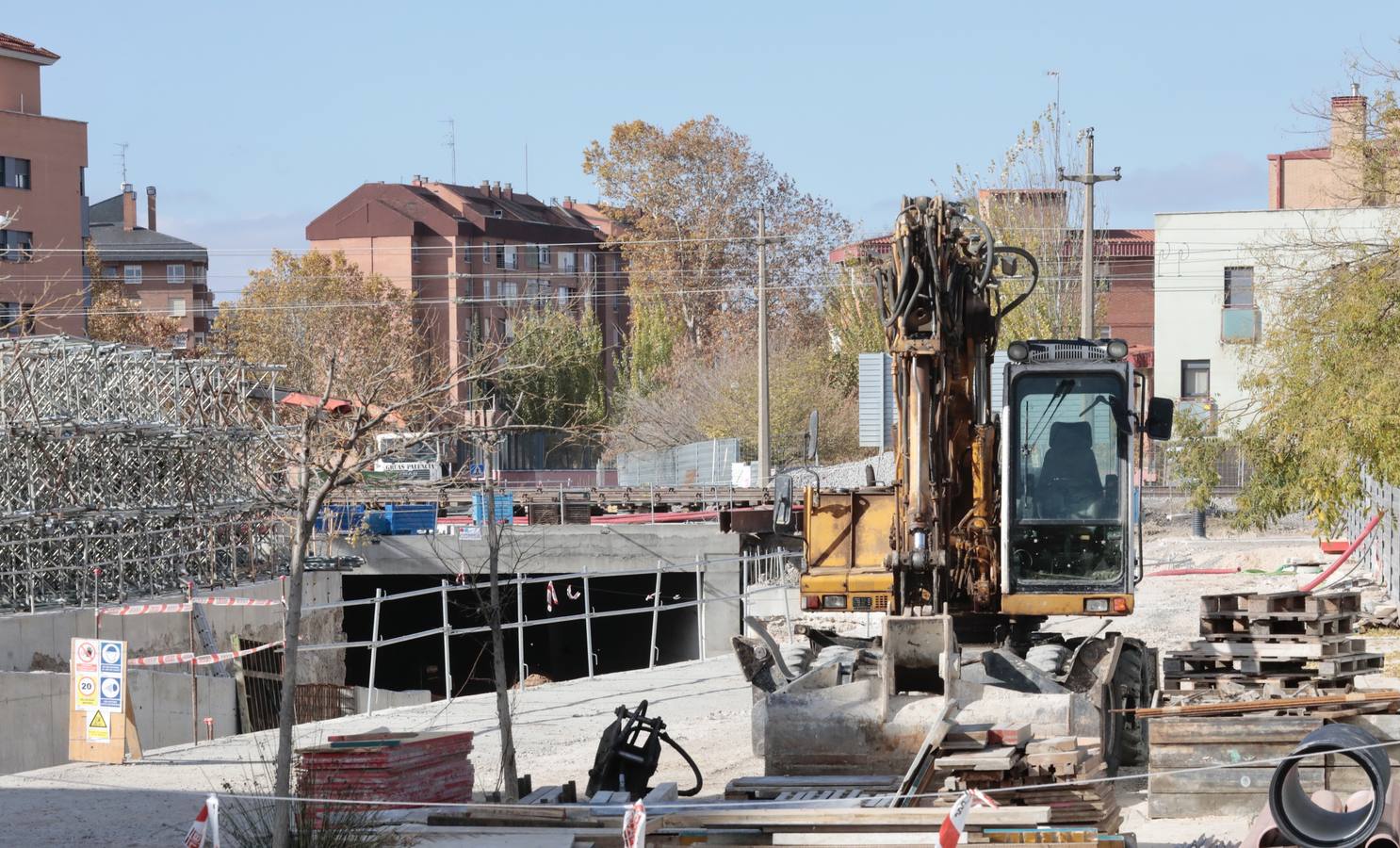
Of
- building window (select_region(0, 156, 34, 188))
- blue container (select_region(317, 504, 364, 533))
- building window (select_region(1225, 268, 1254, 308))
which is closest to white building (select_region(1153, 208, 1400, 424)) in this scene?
building window (select_region(1225, 268, 1254, 308))

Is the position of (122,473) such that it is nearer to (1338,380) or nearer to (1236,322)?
(1338,380)

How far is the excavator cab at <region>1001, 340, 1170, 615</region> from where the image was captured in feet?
47.0

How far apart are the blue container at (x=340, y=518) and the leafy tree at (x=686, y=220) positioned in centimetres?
3332

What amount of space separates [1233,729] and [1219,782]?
0.38 meters

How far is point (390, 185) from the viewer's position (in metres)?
93.6

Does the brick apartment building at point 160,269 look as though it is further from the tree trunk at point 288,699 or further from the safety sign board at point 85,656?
the tree trunk at point 288,699

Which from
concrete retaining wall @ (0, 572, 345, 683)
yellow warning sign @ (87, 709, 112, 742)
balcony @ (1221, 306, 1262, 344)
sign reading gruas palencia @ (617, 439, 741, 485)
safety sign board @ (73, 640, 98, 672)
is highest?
balcony @ (1221, 306, 1262, 344)

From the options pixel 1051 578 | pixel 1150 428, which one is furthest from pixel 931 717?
pixel 1150 428

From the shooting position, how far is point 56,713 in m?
20.9

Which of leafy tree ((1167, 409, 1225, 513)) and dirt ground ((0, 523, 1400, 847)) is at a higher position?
leafy tree ((1167, 409, 1225, 513))

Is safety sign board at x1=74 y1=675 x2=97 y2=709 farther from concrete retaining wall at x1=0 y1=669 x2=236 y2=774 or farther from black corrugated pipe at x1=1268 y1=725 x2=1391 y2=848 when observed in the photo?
black corrugated pipe at x1=1268 y1=725 x2=1391 y2=848

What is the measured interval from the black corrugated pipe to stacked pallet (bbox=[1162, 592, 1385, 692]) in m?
5.16

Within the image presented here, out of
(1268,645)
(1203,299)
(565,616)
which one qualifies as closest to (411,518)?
(565,616)

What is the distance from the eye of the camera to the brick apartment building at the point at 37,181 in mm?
61656
